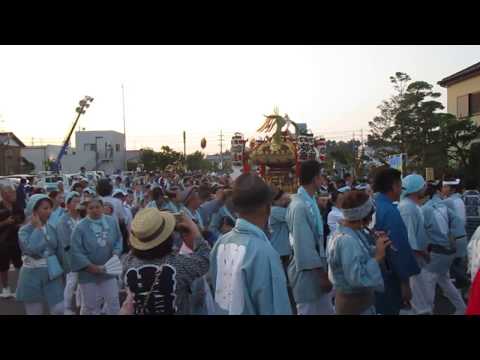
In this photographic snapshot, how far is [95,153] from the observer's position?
6506 centimetres

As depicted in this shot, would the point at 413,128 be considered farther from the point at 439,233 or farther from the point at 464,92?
the point at 439,233

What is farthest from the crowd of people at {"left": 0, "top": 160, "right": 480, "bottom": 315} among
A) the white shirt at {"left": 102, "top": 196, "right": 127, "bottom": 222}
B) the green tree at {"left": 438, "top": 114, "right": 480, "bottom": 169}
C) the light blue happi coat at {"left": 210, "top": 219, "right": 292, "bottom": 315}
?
the green tree at {"left": 438, "top": 114, "right": 480, "bottom": 169}

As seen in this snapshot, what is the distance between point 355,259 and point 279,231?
3454 mm

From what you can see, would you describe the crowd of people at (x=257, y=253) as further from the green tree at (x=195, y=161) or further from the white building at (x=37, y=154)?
the white building at (x=37, y=154)

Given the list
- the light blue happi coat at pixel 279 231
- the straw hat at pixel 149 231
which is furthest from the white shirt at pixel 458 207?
the straw hat at pixel 149 231

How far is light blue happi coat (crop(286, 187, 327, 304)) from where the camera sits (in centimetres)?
445

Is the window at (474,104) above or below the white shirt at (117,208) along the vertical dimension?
above

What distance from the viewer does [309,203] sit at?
4.71m

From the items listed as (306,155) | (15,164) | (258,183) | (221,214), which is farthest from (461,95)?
(15,164)

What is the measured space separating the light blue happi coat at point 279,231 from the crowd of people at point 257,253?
16mm

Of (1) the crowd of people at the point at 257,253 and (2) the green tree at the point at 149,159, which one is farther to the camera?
(2) the green tree at the point at 149,159

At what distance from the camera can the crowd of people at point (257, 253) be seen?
280 cm

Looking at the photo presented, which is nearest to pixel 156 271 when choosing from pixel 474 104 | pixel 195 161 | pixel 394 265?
pixel 394 265

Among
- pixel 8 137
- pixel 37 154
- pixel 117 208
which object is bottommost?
pixel 117 208
